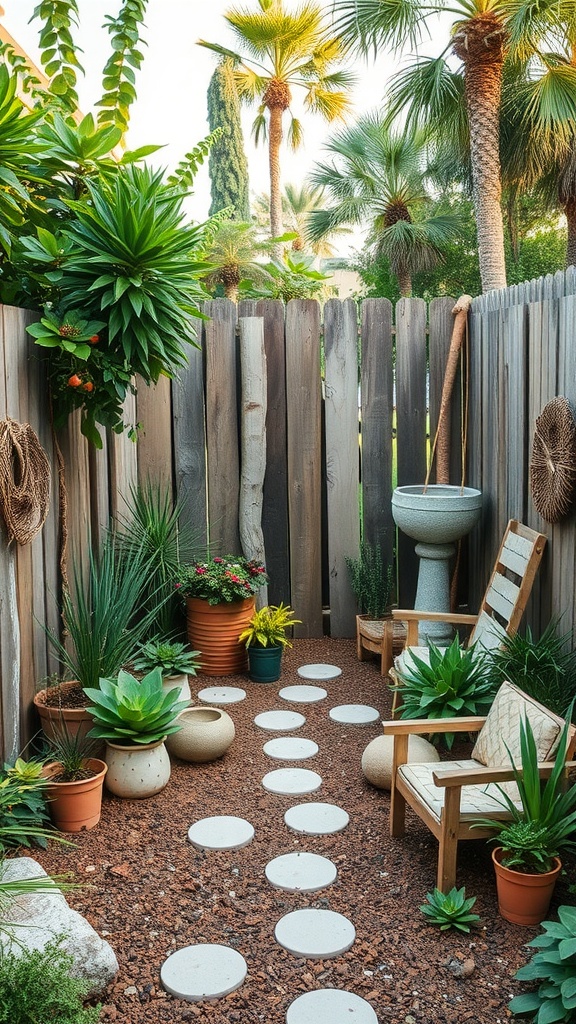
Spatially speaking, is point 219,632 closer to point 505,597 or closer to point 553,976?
point 505,597

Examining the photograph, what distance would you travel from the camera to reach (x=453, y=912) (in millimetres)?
2346

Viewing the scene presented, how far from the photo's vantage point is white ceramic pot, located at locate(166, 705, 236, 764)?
3.45 m

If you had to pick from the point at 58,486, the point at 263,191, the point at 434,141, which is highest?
the point at 263,191

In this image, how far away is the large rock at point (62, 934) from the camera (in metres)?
2.06

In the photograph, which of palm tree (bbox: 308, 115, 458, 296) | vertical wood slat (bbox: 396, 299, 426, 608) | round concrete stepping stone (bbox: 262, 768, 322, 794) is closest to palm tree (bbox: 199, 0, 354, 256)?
palm tree (bbox: 308, 115, 458, 296)

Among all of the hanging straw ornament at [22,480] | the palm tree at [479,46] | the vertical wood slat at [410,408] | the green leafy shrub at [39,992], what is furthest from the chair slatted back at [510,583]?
the palm tree at [479,46]

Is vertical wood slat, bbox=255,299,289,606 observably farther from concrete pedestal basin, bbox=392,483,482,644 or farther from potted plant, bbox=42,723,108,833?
potted plant, bbox=42,723,108,833

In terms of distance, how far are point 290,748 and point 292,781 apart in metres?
0.32

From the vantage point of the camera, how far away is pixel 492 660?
11.2ft

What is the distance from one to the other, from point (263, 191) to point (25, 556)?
3269cm

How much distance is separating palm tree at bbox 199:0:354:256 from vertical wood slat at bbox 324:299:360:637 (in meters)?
14.2

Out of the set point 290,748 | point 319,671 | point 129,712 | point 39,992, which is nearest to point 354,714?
point 290,748

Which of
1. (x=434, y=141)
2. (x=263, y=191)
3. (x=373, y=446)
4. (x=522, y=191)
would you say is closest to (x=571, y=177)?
(x=522, y=191)

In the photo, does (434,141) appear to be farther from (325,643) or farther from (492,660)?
(492,660)
